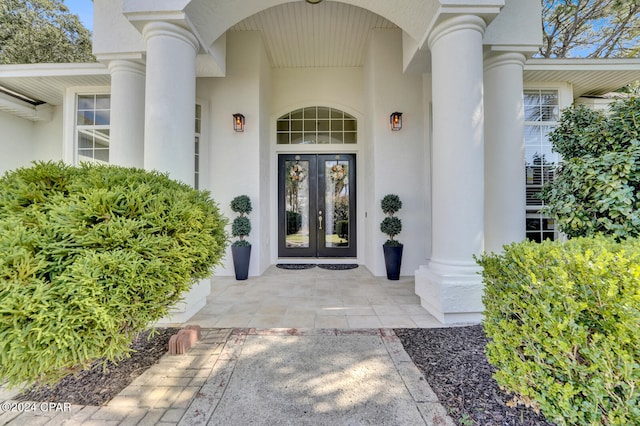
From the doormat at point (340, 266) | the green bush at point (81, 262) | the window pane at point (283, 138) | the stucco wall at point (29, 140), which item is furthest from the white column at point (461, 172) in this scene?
the stucco wall at point (29, 140)

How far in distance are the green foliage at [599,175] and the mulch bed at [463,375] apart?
1.37 m

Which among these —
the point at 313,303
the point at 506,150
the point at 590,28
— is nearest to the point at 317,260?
the point at 313,303

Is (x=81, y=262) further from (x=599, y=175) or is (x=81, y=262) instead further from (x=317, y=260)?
(x=317, y=260)

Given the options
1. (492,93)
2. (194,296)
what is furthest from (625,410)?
(492,93)

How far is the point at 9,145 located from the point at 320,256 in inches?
257

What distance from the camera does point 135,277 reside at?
1.38 metres

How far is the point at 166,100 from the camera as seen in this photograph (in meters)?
2.95

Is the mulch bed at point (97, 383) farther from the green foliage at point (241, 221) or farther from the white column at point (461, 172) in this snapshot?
the white column at point (461, 172)

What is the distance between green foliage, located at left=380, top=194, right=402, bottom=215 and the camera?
472cm

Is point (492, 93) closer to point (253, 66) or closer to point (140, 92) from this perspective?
Result: point (253, 66)

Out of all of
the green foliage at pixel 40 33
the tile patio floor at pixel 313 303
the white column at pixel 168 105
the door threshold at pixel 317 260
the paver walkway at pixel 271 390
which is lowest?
the paver walkway at pixel 271 390

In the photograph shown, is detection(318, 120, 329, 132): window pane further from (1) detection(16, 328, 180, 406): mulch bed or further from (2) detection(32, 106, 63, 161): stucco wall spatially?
(2) detection(32, 106, 63, 161): stucco wall

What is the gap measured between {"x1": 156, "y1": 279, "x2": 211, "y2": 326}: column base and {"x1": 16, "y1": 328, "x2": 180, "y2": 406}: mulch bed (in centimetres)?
46

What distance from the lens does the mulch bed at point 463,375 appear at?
1.53 meters
